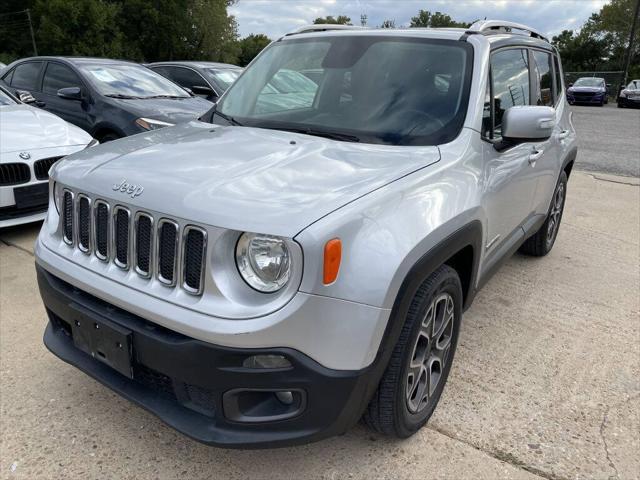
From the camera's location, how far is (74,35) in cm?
3722

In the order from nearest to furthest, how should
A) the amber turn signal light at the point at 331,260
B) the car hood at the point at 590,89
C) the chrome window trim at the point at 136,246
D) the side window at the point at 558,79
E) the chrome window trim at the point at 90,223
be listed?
the amber turn signal light at the point at 331,260, the chrome window trim at the point at 136,246, the chrome window trim at the point at 90,223, the side window at the point at 558,79, the car hood at the point at 590,89

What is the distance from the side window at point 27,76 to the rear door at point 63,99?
10.1 inches

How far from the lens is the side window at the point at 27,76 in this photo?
7.52 metres

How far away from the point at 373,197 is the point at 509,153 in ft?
4.53

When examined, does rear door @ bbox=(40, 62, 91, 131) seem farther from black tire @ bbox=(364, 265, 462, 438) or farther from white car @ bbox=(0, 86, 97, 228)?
black tire @ bbox=(364, 265, 462, 438)

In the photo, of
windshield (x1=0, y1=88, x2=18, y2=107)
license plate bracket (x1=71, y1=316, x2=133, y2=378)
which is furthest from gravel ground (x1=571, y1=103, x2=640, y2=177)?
license plate bracket (x1=71, y1=316, x2=133, y2=378)

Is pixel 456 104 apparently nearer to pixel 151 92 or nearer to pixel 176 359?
pixel 176 359

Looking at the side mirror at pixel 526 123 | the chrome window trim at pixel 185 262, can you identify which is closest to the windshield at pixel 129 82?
the side mirror at pixel 526 123

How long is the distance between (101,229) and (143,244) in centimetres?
28

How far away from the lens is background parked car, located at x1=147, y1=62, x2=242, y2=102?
29.1 feet

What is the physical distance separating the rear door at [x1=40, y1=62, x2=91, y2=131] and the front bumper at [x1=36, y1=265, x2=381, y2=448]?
5.18 meters

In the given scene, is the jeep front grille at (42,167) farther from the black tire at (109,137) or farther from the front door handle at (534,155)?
the front door handle at (534,155)

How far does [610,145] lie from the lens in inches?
495

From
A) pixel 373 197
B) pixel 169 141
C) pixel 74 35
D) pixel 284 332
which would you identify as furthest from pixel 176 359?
pixel 74 35
